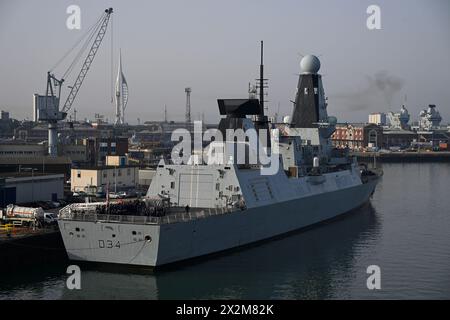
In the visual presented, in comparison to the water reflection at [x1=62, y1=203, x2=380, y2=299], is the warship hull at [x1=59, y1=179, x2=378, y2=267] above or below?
above

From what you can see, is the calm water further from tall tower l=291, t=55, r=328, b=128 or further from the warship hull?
tall tower l=291, t=55, r=328, b=128

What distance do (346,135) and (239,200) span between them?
101m

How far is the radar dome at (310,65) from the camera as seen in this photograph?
4297 cm

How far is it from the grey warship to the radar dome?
242 inches

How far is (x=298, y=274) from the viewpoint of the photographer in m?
23.7

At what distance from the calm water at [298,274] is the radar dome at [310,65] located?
14.1 meters

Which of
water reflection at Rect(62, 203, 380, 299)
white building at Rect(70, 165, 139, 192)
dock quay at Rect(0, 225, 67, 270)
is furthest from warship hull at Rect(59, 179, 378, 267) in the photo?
white building at Rect(70, 165, 139, 192)

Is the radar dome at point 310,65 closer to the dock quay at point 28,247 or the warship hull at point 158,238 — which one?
the warship hull at point 158,238

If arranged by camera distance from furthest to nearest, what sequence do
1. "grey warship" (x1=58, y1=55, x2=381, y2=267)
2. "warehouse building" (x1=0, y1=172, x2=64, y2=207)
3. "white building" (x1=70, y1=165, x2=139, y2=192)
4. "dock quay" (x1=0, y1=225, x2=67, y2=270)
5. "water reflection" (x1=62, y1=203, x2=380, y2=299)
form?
"white building" (x1=70, y1=165, x2=139, y2=192) → "warehouse building" (x1=0, y1=172, x2=64, y2=207) → "dock quay" (x1=0, y1=225, x2=67, y2=270) → "grey warship" (x1=58, y1=55, x2=381, y2=267) → "water reflection" (x1=62, y1=203, x2=380, y2=299)

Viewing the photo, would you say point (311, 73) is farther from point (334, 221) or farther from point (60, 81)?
point (60, 81)

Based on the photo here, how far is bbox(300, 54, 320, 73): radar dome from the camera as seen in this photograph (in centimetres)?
4297

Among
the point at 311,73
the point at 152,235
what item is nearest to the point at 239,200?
the point at 152,235

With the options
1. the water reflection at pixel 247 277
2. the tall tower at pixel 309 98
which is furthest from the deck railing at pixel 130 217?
the tall tower at pixel 309 98

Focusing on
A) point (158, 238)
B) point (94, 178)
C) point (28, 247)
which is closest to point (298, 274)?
point (158, 238)
